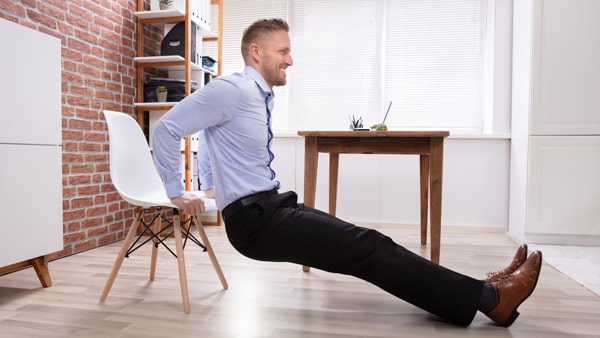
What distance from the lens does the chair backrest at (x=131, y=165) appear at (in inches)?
75.8

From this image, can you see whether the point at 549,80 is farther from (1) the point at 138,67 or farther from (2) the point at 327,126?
(1) the point at 138,67

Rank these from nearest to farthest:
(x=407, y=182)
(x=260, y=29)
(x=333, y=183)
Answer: (x=260, y=29) < (x=333, y=183) < (x=407, y=182)

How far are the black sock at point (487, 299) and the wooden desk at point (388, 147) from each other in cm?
82

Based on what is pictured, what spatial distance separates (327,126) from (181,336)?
2.85m

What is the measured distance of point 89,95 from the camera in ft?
9.45

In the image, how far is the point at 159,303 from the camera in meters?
1.87

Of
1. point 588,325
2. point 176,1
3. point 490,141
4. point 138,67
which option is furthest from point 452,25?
point 588,325

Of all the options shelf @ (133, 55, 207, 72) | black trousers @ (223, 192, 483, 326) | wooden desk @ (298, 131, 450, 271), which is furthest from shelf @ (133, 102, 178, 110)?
black trousers @ (223, 192, 483, 326)

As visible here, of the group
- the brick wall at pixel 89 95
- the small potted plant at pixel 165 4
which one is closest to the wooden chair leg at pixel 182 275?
the brick wall at pixel 89 95

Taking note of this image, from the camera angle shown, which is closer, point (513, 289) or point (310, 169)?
point (513, 289)

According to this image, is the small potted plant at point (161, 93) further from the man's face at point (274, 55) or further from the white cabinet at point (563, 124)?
the white cabinet at point (563, 124)

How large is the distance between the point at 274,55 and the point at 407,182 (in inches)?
97.2

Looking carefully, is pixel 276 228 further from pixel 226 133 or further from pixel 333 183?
pixel 333 183

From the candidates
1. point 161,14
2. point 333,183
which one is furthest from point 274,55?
point 161,14
